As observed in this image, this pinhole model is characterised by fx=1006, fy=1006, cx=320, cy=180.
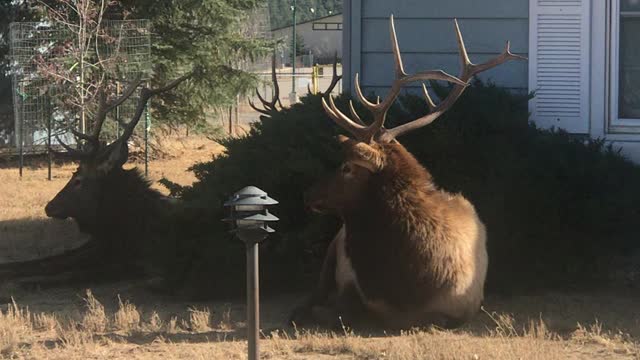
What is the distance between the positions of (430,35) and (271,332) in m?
3.66

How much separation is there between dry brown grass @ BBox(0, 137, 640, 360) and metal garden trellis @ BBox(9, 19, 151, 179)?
8942 millimetres

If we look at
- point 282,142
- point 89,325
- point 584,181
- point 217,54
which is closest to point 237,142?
point 282,142

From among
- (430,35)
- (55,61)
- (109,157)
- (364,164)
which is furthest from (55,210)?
(55,61)

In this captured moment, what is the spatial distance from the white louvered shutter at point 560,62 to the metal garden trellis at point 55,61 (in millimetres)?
9903

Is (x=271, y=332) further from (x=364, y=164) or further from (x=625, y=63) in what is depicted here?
(x=625, y=63)

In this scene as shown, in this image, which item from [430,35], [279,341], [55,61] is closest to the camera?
[279,341]

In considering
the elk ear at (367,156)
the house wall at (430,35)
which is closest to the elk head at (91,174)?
the house wall at (430,35)

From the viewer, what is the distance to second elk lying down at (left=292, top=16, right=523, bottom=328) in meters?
6.83

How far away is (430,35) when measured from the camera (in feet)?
31.1

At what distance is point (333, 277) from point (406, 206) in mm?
1072

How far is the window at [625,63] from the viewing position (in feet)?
29.6

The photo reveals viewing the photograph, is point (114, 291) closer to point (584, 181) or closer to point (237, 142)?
point (237, 142)

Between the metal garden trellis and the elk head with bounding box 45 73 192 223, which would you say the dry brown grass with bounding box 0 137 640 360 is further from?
the metal garden trellis

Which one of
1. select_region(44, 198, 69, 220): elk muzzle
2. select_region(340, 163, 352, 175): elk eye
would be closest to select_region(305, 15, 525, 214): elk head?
select_region(340, 163, 352, 175): elk eye
